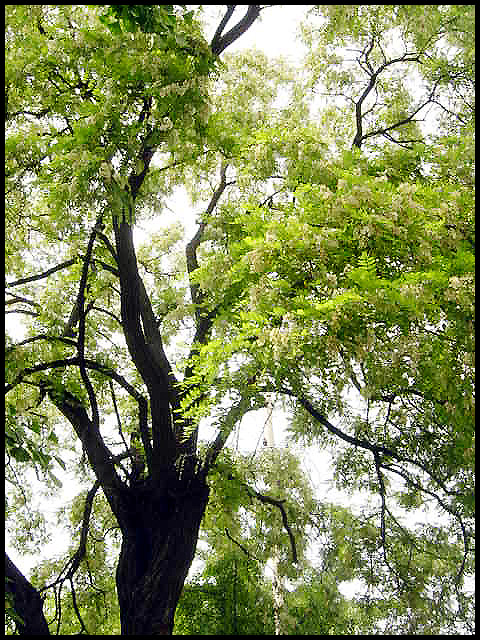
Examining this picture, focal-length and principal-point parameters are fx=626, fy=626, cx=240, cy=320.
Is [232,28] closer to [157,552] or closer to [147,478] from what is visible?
[147,478]

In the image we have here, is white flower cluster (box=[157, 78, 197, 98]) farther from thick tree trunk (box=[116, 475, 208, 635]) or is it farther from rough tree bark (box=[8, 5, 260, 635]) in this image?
thick tree trunk (box=[116, 475, 208, 635])

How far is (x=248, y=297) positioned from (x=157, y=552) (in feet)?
8.43

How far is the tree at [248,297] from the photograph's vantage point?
3.81 m

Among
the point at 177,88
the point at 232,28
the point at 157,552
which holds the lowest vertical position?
the point at 157,552

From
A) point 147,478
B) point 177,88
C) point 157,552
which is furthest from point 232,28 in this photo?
point 157,552

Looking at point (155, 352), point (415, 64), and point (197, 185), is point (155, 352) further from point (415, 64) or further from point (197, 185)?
point (415, 64)

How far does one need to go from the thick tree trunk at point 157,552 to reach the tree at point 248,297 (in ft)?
0.06

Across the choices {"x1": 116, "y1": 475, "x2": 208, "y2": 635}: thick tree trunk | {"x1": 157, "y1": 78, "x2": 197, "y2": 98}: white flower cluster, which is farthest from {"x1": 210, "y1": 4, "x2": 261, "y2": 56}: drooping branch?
{"x1": 116, "y1": 475, "x2": 208, "y2": 635}: thick tree trunk

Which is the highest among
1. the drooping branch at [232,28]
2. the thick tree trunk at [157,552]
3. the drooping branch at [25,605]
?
the drooping branch at [232,28]

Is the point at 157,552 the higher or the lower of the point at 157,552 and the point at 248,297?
the lower

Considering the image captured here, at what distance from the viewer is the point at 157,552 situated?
5512 mm

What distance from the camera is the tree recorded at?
3.81 m

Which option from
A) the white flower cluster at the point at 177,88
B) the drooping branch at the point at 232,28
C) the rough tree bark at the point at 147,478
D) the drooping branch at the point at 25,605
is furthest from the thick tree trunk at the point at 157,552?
the drooping branch at the point at 232,28

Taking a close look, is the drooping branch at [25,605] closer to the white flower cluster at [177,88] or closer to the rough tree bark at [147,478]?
the rough tree bark at [147,478]
